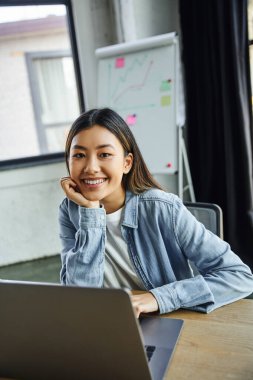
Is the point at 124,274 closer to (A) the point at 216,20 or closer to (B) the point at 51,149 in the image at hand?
(A) the point at 216,20

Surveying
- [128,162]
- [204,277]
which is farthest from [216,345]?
[128,162]

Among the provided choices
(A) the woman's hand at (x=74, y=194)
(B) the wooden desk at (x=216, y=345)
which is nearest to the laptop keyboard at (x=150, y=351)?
(B) the wooden desk at (x=216, y=345)

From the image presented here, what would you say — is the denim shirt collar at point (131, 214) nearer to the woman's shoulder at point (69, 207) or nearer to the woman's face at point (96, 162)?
the woman's face at point (96, 162)

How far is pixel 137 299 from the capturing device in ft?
2.96

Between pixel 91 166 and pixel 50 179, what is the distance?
2210mm

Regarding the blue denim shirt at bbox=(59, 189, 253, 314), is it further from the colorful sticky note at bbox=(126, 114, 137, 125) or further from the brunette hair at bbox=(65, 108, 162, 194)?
the colorful sticky note at bbox=(126, 114, 137, 125)

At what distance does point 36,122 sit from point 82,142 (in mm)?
2401

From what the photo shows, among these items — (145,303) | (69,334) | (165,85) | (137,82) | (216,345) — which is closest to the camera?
(69,334)

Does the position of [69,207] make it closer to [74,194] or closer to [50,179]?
[74,194]

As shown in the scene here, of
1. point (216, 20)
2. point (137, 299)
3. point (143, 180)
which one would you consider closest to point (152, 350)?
point (137, 299)

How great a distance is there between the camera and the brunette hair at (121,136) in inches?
42.9

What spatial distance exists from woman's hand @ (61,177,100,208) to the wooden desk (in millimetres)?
379

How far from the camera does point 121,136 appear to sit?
3.67 feet

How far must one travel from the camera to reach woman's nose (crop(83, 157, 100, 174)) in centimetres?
104
